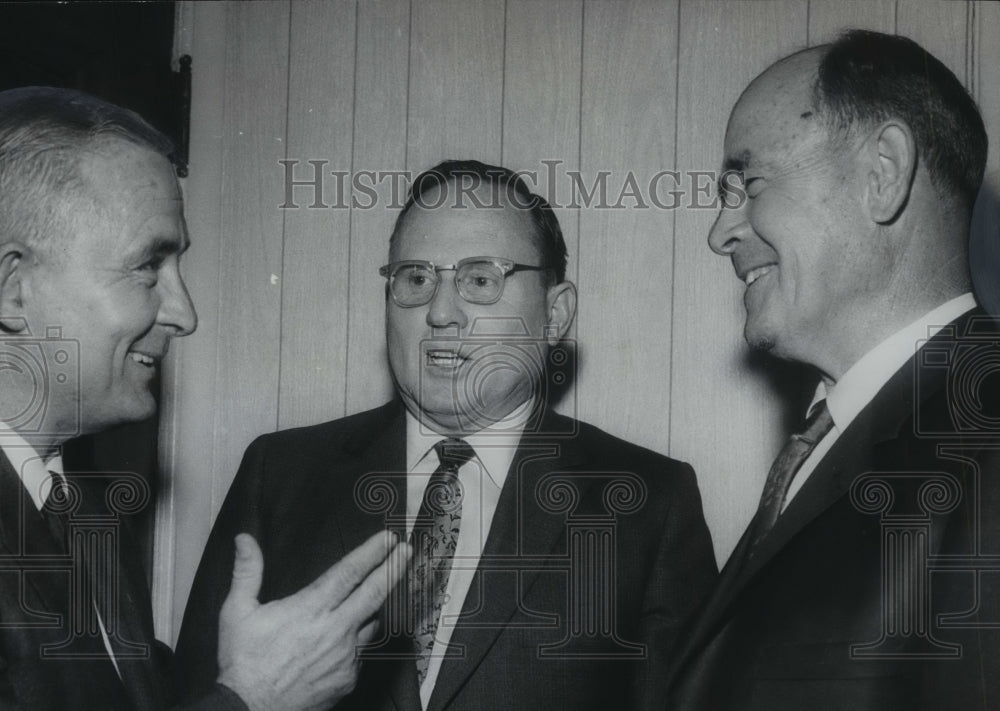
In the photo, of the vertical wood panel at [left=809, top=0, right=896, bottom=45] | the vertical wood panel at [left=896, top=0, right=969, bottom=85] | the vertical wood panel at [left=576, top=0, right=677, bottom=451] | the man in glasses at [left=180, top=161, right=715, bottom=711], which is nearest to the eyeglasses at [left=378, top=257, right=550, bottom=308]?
the man in glasses at [left=180, top=161, right=715, bottom=711]

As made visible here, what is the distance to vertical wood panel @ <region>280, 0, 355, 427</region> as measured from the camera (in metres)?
2.03

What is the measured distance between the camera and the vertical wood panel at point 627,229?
1939 millimetres

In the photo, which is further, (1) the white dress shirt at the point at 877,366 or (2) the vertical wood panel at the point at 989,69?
(2) the vertical wood panel at the point at 989,69

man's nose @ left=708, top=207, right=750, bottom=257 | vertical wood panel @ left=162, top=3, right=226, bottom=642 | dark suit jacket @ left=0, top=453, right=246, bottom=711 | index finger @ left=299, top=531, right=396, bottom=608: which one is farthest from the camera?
vertical wood panel @ left=162, top=3, right=226, bottom=642

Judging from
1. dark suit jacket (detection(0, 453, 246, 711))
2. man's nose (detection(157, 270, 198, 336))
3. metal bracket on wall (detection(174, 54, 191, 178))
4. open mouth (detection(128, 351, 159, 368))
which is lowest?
dark suit jacket (detection(0, 453, 246, 711))

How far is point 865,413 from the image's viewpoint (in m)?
1.76

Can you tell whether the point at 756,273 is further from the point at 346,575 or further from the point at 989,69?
the point at 346,575

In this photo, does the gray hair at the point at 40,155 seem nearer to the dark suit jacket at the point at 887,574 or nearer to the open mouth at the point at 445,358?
the open mouth at the point at 445,358

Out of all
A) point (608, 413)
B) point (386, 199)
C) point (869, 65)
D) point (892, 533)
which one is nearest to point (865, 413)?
point (892, 533)

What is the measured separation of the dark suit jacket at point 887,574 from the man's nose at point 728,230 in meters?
0.32

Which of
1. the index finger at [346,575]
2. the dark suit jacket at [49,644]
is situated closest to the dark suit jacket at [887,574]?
→ the index finger at [346,575]

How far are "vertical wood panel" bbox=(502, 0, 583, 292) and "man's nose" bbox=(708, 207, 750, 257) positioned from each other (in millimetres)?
242

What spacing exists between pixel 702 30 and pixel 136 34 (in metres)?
0.94

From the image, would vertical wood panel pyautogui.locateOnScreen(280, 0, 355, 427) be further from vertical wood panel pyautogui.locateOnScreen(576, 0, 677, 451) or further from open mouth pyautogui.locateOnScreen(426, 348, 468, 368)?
vertical wood panel pyautogui.locateOnScreen(576, 0, 677, 451)
